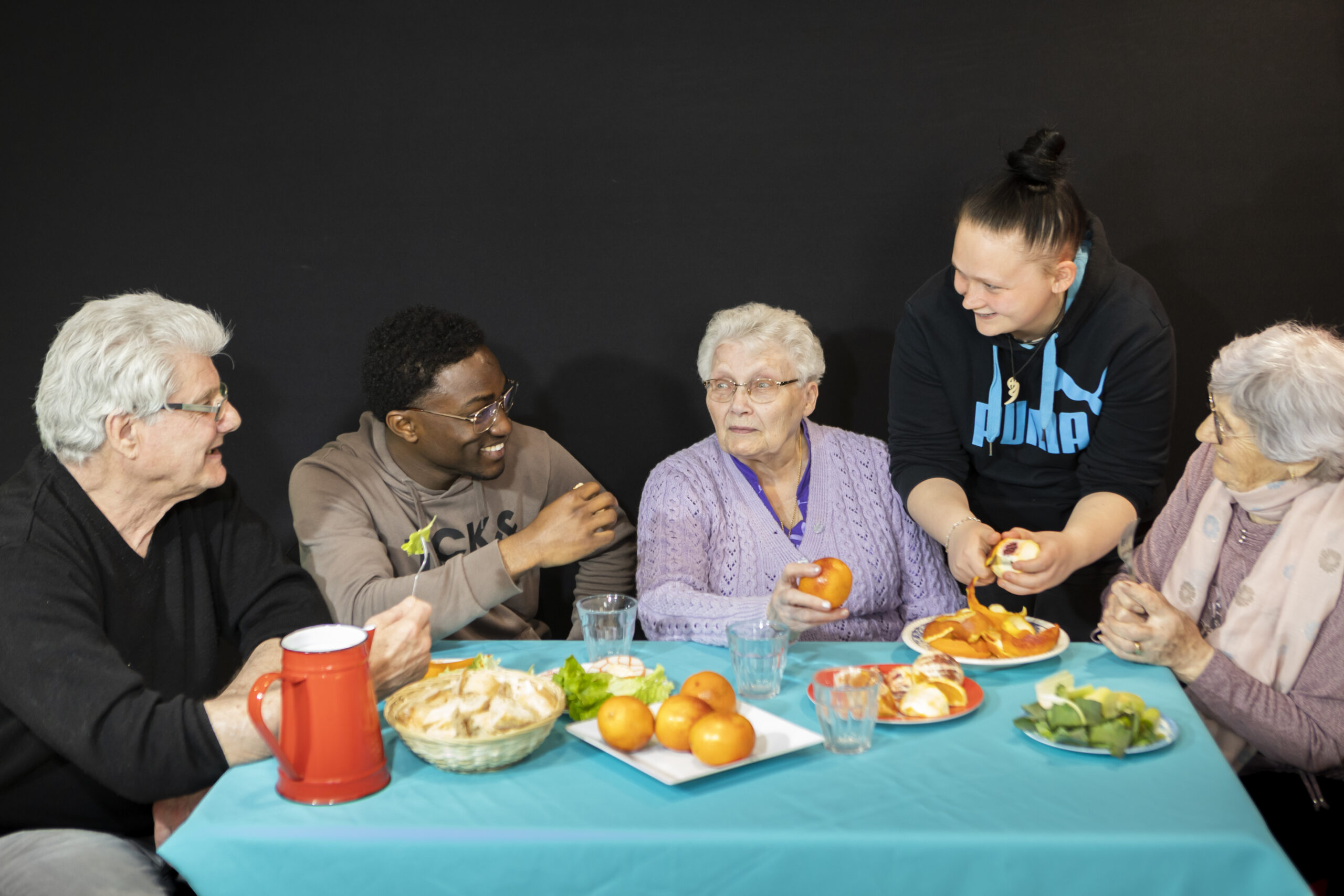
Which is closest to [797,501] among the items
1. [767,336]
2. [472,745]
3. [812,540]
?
[812,540]

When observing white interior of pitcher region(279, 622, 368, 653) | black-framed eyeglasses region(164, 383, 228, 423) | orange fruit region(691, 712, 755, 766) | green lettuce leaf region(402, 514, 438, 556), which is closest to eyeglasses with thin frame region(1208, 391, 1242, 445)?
orange fruit region(691, 712, 755, 766)

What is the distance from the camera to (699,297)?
10.2 ft

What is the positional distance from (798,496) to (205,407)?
1.35 metres

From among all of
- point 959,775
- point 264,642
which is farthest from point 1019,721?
point 264,642

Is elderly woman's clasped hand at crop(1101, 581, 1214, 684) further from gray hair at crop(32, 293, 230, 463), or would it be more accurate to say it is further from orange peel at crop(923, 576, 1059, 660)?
gray hair at crop(32, 293, 230, 463)

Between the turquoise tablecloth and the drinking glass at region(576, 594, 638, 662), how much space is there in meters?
0.38

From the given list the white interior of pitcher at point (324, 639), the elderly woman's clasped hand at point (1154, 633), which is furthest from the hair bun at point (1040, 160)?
the white interior of pitcher at point (324, 639)

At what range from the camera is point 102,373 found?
69.0 inches

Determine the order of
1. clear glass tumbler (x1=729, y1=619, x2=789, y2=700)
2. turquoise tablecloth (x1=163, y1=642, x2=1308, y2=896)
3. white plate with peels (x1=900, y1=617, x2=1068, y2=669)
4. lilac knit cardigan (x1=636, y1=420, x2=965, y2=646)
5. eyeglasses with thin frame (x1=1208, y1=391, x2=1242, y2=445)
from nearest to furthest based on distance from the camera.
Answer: turquoise tablecloth (x1=163, y1=642, x2=1308, y2=896), clear glass tumbler (x1=729, y1=619, x2=789, y2=700), white plate with peels (x1=900, y1=617, x2=1068, y2=669), eyeglasses with thin frame (x1=1208, y1=391, x2=1242, y2=445), lilac knit cardigan (x1=636, y1=420, x2=965, y2=646)

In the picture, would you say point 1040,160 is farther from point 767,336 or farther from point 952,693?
point 952,693

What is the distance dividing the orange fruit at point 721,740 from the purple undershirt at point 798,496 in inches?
40.8

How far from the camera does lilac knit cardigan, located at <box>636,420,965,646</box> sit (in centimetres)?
241

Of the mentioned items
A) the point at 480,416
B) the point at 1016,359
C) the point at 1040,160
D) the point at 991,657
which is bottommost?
the point at 991,657

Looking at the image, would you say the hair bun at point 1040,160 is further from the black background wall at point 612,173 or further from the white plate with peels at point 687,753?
the white plate with peels at point 687,753
